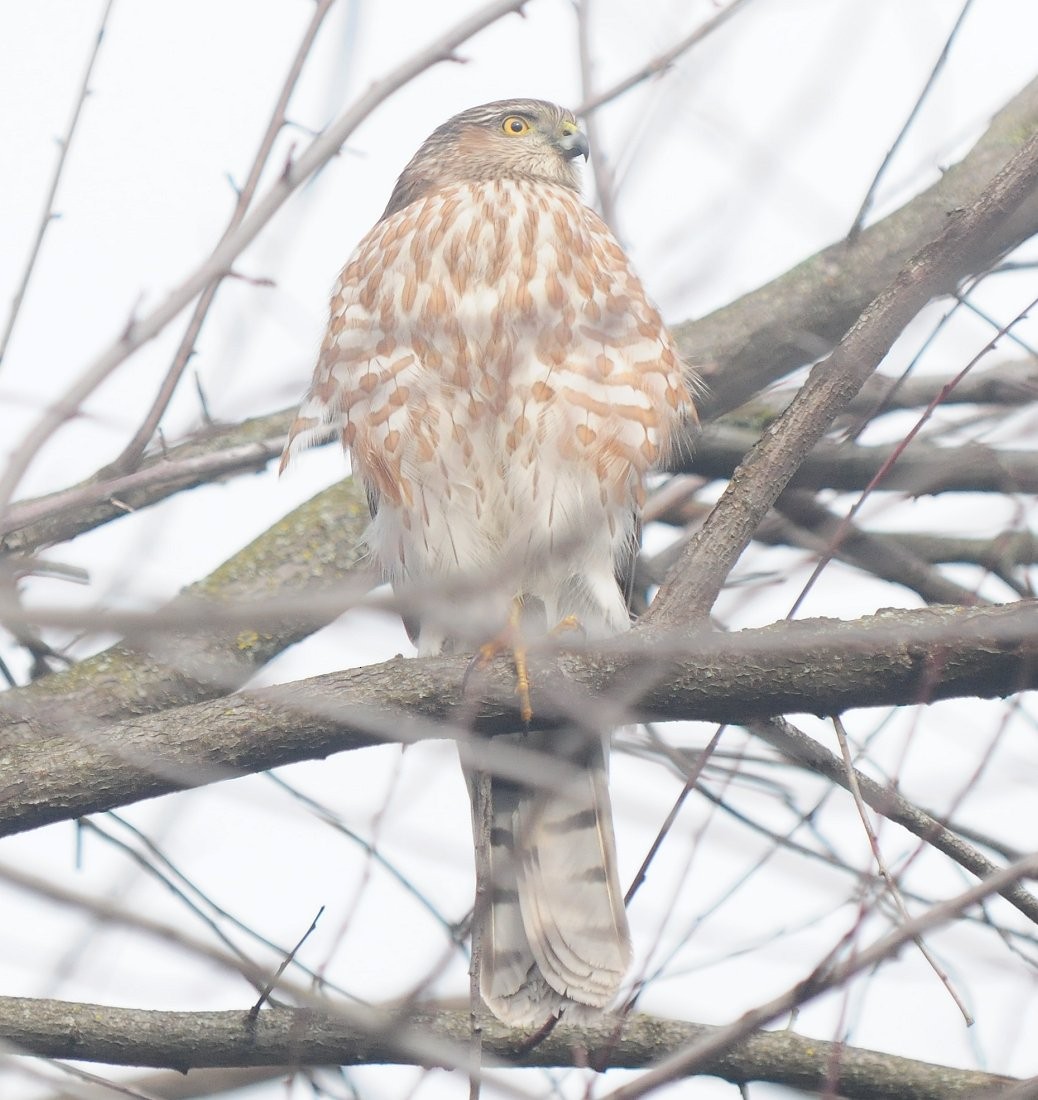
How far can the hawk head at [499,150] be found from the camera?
4.53 meters

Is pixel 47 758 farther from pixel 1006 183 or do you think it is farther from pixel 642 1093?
pixel 1006 183

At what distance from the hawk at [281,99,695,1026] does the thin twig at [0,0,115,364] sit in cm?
140

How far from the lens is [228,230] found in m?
2.06

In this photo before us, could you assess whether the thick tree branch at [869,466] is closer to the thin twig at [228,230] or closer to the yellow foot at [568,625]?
the yellow foot at [568,625]

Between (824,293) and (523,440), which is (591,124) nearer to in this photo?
(824,293)

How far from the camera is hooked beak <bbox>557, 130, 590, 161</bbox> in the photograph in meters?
4.57

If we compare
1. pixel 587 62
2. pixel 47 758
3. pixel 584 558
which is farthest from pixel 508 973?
pixel 587 62

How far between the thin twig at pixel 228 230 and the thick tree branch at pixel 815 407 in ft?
3.19

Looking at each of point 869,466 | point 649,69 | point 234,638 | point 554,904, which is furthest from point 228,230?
point 869,466

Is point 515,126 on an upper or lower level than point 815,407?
upper

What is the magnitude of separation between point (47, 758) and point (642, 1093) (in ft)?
5.41

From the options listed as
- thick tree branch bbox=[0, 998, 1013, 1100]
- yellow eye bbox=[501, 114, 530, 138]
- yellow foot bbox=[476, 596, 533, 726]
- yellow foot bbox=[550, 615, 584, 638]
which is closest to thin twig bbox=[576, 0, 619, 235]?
yellow eye bbox=[501, 114, 530, 138]

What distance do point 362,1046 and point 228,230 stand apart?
5.40 ft

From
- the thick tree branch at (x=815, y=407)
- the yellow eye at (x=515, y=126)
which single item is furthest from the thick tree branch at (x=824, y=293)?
the thick tree branch at (x=815, y=407)
